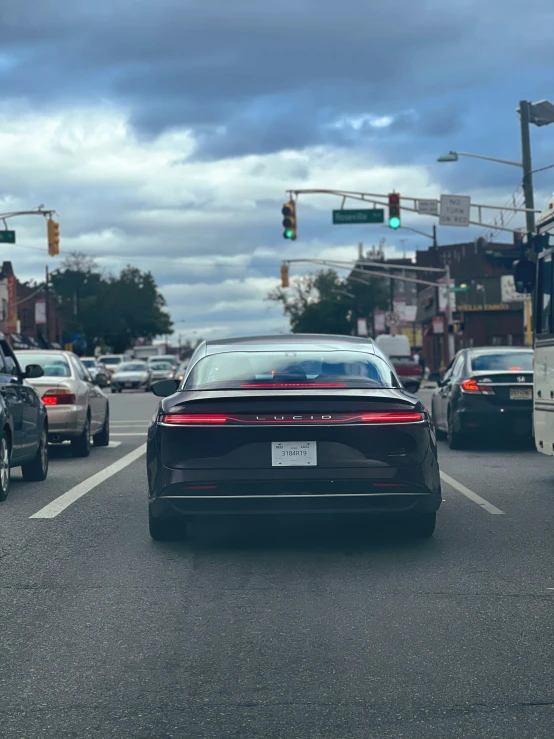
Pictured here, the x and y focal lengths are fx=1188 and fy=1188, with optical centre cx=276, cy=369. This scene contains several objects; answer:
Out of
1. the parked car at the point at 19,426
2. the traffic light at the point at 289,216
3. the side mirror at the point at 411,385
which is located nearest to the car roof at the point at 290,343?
the side mirror at the point at 411,385

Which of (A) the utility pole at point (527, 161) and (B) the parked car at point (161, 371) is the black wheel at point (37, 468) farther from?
(B) the parked car at point (161, 371)

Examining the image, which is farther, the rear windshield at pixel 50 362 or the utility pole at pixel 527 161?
the utility pole at pixel 527 161

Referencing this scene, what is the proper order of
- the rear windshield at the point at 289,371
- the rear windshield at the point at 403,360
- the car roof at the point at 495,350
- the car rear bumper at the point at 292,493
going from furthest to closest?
the rear windshield at the point at 403,360 → the car roof at the point at 495,350 → the rear windshield at the point at 289,371 → the car rear bumper at the point at 292,493

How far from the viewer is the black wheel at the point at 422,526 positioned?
870 centimetres

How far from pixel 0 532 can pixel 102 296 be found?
13730 centimetres

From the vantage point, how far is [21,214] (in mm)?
39812

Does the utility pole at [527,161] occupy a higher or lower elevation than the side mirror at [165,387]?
higher

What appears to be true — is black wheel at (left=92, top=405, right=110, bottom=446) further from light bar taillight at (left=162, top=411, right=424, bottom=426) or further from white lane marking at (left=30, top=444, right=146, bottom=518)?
light bar taillight at (left=162, top=411, right=424, bottom=426)

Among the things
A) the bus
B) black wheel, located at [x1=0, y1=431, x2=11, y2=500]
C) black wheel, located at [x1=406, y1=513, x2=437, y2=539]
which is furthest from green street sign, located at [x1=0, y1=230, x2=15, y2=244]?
black wheel, located at [x1=406, y1=513, x2=437, y2=539]

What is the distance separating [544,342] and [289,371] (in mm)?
4706

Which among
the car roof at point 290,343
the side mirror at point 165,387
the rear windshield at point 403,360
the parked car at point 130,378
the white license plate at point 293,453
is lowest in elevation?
the parked car at point 130,378

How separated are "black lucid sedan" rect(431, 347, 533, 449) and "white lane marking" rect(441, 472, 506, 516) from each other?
318 centimetres

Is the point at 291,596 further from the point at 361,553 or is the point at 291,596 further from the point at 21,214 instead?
the point at 21,214

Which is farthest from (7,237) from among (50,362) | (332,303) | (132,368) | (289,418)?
(332,303)
